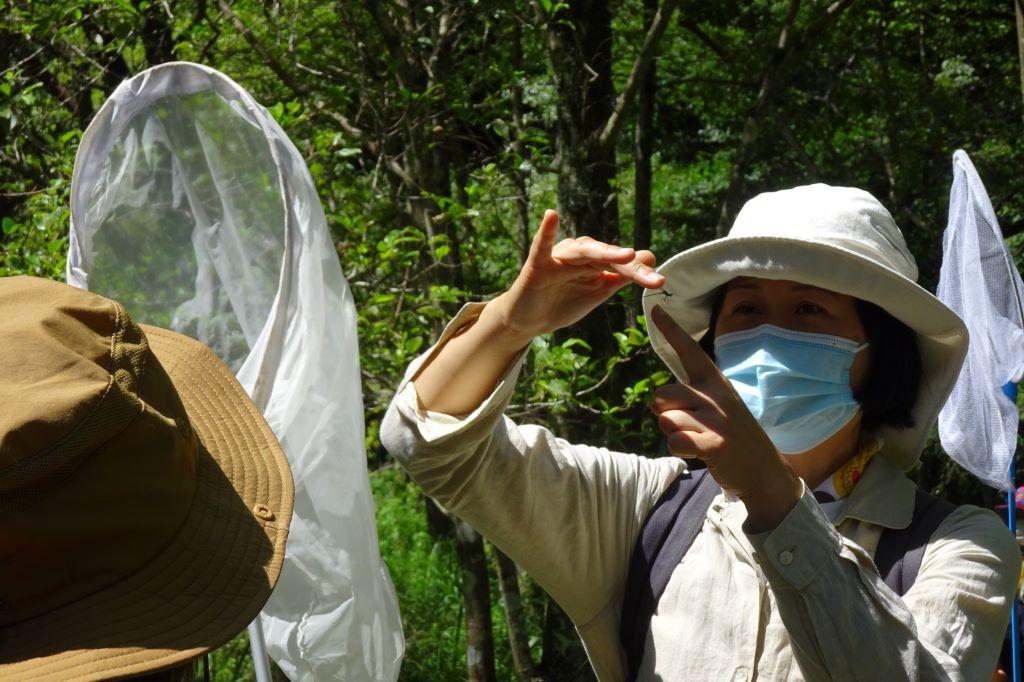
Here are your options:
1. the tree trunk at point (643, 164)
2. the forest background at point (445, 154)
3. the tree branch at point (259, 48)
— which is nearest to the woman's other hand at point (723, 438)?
the forest background at point (445, 154)

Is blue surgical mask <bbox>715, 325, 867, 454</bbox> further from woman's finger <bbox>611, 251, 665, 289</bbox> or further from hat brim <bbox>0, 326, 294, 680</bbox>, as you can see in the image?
hat brim <bbox>0, 326, 294, 680</bbox>

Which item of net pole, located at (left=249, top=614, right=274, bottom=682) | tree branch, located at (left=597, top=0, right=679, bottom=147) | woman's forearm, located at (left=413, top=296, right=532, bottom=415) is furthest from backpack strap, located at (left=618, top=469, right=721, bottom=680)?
tree branch, located at (left=597, top=0, right=679, bottom=147)

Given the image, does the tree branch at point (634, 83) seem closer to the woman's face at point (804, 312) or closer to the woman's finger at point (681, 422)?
the woman's face at point (804, 312)

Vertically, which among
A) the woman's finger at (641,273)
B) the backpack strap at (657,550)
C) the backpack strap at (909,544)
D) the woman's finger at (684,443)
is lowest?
the backpack strap at (657,550)

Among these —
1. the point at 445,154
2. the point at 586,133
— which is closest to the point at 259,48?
the point at 445,154

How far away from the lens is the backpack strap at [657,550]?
6.47 feet

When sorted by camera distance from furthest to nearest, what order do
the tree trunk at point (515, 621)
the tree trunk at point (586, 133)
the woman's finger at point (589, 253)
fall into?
1. the tree trunk at point (515, 621)
2. the tree trunk at point (586, 133)
3. the woman's finger at point (589, 253)

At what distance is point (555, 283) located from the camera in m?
1.85

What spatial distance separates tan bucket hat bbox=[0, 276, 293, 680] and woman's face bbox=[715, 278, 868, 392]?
1.07 metres

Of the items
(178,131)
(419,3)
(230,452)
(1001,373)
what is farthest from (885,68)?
(230,452)

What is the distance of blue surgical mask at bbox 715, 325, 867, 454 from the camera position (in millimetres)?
2031

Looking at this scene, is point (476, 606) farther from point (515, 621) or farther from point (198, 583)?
point (198, 583)

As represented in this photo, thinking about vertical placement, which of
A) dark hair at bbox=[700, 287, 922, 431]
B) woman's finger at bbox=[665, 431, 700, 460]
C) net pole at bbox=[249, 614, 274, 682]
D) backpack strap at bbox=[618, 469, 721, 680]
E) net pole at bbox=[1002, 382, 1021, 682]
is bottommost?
net pole at bbox=[1002, 382, 1021, 682]

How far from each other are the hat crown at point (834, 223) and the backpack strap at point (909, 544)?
1.45 feet
